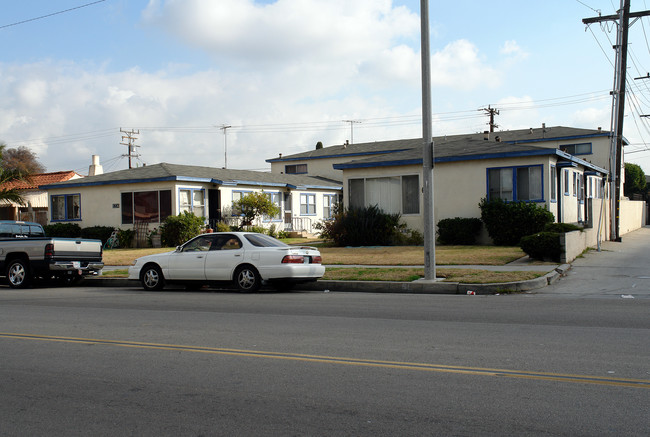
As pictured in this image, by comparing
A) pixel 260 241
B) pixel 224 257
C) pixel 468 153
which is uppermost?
pixel 468 153

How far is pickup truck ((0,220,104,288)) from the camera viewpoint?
17.3 m

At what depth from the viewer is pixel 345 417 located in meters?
5.20

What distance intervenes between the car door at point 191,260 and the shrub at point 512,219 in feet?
43.2

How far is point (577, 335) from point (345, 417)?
477cm

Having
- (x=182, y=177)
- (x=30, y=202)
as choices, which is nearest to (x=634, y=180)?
(x=182, y=177)

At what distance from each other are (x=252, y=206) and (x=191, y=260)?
62.3 feet

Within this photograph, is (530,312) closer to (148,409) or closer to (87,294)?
(148,409)

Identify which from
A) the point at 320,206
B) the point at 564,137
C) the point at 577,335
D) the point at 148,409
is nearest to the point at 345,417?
the point at 148,409

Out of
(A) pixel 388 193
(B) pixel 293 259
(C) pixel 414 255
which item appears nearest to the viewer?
(B) pixel 293 259

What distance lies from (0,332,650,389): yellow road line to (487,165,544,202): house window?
19.3m

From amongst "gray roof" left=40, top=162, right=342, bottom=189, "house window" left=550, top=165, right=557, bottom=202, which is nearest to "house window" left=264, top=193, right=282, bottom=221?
"gray roof" left=40, top=162, right=342, bottom=189

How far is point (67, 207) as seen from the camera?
3550cm

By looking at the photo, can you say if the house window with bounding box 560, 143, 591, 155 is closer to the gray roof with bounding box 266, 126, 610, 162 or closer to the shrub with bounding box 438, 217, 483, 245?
the gray roof with bounding box 266, 126, 610, 162

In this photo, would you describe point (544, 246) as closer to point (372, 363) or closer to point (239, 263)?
point (239, 263)
